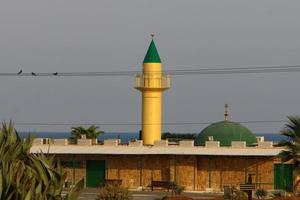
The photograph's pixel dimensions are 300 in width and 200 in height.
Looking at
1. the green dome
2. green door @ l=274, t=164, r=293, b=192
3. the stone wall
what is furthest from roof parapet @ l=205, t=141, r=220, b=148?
green door @ l=274, t=164, r=293, b=192

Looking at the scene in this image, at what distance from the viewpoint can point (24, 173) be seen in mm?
19703

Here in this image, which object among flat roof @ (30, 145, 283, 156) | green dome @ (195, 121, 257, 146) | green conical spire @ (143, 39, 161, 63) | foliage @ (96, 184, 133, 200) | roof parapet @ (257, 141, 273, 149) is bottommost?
foliage @ (96, 184, 133, 200)

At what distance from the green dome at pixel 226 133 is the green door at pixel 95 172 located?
8.21 meters

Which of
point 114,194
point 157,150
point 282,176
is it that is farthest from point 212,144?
→ point 114,194

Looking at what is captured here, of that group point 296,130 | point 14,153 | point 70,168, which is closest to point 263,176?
point 296,130

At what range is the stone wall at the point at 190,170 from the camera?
2143 inches

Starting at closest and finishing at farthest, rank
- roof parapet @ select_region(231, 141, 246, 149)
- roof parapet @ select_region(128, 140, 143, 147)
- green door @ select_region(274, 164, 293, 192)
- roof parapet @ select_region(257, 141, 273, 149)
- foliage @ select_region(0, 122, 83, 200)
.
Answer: foliage @ select_region(0, 122, 83, 200), green door @ select_region(274, 164, 293, 192), roof parapet @ select_region(257, 141, 273, 149), roof parapet @ select_region(231, 141, 246, 149), roof parapet @ select_region(128, 140, 143, 147)

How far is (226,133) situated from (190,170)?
5.87m

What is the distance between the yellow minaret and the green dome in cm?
363

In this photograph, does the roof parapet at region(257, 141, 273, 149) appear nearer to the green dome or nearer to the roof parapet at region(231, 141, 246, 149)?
the roof parapet at region(231, 141, 246, 149)

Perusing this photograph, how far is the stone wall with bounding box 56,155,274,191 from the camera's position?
5444 cm

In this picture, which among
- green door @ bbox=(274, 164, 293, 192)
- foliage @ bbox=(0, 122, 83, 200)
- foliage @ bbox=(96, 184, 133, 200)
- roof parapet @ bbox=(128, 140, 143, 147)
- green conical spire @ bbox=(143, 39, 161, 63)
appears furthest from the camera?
green conical spire @ bbox=(143, 39, 161, 63)

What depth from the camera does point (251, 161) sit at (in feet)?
179

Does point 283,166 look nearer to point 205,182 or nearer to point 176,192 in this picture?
point 205,182
